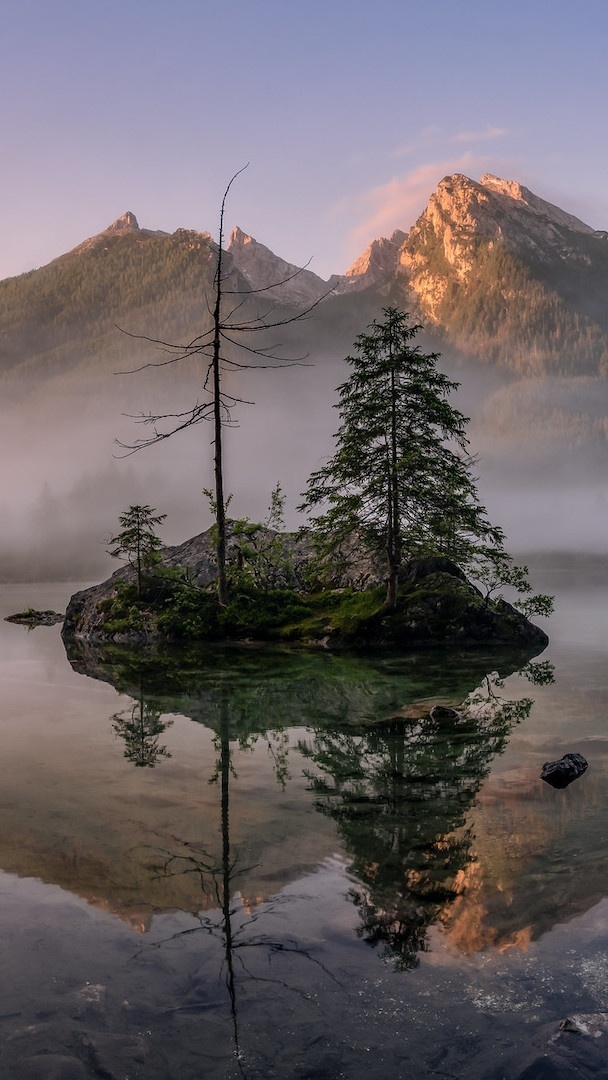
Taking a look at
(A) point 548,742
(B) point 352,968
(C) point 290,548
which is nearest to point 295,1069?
(B) point 352,968

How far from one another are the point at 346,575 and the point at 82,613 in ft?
43.3

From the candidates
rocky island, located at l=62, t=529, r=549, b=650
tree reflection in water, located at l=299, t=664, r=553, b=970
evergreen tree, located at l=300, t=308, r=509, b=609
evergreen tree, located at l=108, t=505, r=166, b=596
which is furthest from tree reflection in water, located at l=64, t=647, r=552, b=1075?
evergreen tree, located at l=108, t=505, r=166, b=596

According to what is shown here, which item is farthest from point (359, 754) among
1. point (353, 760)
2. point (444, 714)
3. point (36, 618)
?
point (36, 618)

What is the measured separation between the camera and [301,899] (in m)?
5.30

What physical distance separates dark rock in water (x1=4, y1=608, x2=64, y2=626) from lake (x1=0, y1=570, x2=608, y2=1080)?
3402cm

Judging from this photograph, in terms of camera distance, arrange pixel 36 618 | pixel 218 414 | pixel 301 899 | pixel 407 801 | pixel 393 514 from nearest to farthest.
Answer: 1. pixel 301 899
2. pixel 407 801
3. pixel 218 414
4. pixel 393 514
5. pixel 36 618

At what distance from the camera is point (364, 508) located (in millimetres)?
24969

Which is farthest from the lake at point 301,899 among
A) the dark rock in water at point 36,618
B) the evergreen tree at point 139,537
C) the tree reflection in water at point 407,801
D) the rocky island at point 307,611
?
the dark rock in water at point 36,618

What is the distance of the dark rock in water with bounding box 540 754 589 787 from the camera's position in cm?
855

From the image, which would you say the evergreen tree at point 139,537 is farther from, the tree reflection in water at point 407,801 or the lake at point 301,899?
the tree reflection in water at point 407,801

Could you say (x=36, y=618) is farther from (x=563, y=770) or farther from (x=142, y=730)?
(x=563, y=770)

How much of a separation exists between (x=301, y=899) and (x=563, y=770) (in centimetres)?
462

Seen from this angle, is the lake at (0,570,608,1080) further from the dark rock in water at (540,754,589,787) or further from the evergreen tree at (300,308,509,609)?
the evergreen tree at (300,308,509,609)

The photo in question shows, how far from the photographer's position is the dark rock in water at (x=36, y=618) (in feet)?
146
